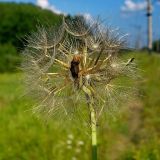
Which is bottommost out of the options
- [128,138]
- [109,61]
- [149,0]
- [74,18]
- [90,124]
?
[128,138]

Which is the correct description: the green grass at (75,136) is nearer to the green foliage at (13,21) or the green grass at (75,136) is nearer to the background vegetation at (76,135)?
the background vegetation at (76,135)

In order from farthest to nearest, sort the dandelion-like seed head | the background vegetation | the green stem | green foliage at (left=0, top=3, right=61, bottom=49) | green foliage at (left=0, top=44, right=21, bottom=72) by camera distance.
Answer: green foliage at (left=0, top=3, right=61, bottom=49) → green foliage at (left=0, top=44, right=21, bottom=72) → the background vegetation → the dandelion-like seed head → the green stem

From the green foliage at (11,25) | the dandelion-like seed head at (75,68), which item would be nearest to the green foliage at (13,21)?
the green foliage at (11,25)

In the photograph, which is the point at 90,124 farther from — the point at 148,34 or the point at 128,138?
the point at 148,34

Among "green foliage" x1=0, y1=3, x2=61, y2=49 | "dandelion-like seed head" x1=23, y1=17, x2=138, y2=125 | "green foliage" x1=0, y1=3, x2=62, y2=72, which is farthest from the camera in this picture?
"green foliage" x1=0, y1=3, x2=61, y2=49

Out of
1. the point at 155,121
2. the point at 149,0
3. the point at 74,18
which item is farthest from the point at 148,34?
the point at 74,18

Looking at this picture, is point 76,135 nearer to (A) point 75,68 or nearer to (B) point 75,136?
(B) point 75,136

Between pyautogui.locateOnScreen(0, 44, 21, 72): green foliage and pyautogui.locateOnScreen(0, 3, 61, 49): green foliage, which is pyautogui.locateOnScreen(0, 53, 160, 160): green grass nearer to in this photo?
pyautogui.locateOnScreen(0, 44, 21, 72): green foliage

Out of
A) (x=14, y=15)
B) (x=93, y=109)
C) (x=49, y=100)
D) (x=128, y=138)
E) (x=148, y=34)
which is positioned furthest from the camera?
(x=14, y=15)

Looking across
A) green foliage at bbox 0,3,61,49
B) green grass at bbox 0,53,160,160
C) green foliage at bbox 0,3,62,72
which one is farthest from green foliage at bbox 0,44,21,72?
green grass at bbox 0,53,160,160
